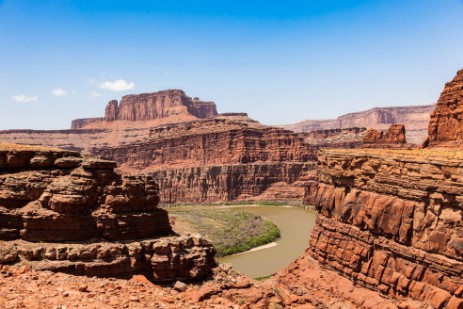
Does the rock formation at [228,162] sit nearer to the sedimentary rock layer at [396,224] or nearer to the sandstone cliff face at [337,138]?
the sandstone cliff face at [337,138]

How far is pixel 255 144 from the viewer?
106 m

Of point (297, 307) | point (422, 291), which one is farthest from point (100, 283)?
point (422, 291)

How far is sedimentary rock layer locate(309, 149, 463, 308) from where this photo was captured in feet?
57.3

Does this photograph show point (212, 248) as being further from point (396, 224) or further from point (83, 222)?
point (396, 224)

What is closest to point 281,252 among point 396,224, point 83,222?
point 396,224

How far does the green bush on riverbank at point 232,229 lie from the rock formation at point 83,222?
80.8 ft

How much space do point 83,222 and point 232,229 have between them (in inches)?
1524

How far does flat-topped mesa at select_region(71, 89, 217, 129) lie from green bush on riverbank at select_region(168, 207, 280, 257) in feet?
375

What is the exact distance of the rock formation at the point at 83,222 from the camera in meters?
16.8

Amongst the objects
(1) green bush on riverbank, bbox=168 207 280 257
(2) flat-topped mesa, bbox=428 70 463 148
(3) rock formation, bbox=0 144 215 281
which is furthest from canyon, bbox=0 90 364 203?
(3) rock formation, bbox=0 144 215 281

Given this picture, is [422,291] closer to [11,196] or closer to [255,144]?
[11,196]

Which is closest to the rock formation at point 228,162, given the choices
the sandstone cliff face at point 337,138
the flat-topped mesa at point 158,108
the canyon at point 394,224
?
the sandstone cliff face at point 337,138

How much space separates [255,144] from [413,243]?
287 feet

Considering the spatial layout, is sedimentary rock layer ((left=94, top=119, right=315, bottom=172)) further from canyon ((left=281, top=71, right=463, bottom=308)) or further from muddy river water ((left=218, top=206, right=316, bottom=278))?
canyon ((left=281, top=71, right=463, bottom=308))
